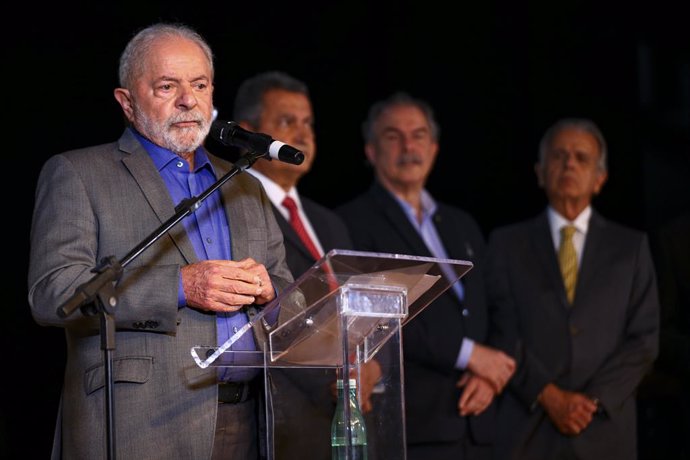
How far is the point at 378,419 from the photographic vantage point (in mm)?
2352

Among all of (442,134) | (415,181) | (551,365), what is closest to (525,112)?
(442,134)

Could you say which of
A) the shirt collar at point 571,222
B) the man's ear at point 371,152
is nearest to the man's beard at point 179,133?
the man's ear at point 371,152

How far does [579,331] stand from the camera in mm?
4441

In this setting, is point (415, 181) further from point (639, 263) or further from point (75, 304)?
point (75, 304)

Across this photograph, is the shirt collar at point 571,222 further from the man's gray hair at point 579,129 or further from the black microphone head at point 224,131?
the black microphone head at point 224,131

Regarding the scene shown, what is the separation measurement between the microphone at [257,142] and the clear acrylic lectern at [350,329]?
34 centimetres

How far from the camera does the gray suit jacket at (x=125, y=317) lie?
2.52 metres

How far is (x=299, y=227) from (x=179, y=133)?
130 cm

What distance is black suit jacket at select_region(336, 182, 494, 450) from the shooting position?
13.7ft

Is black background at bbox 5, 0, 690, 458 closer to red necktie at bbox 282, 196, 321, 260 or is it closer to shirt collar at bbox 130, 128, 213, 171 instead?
red necktie at bbox 282, 196, 321, 260

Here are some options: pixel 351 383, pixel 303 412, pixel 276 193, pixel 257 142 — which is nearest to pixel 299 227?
pixel 276 193

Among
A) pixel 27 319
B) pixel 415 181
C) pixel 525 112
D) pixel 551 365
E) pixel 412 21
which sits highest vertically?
pixel 412 21

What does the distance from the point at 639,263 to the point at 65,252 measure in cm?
280

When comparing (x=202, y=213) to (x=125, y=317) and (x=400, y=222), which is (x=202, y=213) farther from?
(x=400, y=222)
